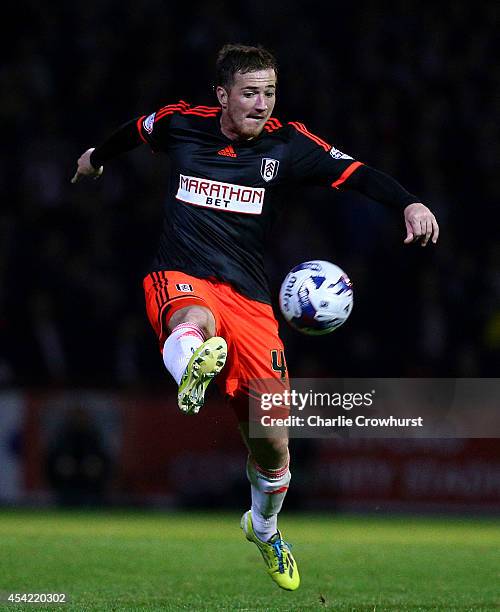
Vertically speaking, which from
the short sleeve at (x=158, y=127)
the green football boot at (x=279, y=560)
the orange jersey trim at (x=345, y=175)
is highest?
the short sleeve at (x=158, y=127)

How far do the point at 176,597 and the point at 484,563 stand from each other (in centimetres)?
267

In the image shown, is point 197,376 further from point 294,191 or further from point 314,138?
point 294,191

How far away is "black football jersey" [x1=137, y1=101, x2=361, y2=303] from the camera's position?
22.6 feet

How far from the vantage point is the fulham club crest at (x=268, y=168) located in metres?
6.98

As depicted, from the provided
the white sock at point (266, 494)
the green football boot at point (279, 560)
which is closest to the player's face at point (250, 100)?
the white sock at point (266, 494)

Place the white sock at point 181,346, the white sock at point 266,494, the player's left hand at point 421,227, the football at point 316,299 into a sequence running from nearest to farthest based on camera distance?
1. the white sock at point 181,346
2. the player's left hand at point 421,227
3. the football at point 316,299
4. the white sock at point 266,494

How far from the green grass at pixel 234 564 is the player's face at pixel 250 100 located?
8.63 ft

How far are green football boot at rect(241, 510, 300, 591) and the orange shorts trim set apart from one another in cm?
91

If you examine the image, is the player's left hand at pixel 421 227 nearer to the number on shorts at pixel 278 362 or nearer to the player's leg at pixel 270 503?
the number on shorts at pixel 278 362

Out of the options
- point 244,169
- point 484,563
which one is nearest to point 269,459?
point 244,169

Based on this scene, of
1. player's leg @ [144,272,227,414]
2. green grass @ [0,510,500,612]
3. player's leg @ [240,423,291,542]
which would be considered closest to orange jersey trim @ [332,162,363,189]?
player's leg @ [144,272,227,414]

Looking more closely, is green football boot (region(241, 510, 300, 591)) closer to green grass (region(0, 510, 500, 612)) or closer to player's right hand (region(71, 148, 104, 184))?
green grass (region(0, 510, 500, 612))

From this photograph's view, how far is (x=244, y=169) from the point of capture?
6957mm

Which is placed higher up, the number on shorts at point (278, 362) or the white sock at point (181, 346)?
the white sock at point (181, 346)
